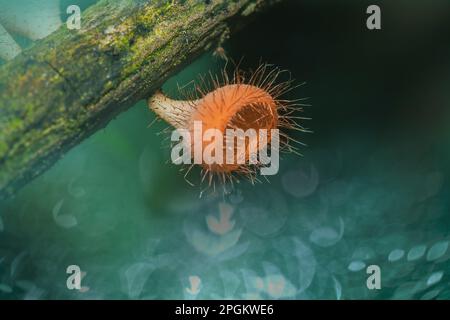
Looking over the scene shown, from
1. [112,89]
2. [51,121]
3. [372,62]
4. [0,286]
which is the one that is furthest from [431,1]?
[0,286]

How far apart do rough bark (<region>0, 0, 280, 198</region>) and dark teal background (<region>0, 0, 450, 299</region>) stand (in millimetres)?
1002

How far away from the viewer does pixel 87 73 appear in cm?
153

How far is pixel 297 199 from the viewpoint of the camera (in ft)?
10.9

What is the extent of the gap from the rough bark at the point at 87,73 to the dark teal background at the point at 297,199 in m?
1.00

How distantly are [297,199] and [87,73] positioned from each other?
2.24 meters

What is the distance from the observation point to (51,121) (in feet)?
4.85

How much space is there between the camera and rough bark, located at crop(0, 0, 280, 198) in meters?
1.43

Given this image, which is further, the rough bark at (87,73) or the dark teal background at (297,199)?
the dark teal background at (297,199)

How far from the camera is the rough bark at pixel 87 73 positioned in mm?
1430

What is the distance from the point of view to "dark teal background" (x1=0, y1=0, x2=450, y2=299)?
2812 millimetres

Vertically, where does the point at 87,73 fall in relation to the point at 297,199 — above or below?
below

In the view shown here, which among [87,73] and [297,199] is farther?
[297,199]

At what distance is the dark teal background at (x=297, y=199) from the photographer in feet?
9.23

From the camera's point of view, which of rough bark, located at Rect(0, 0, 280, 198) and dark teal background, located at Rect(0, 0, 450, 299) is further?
dark teal background, located at Rect(0, 0, 450, 299)
